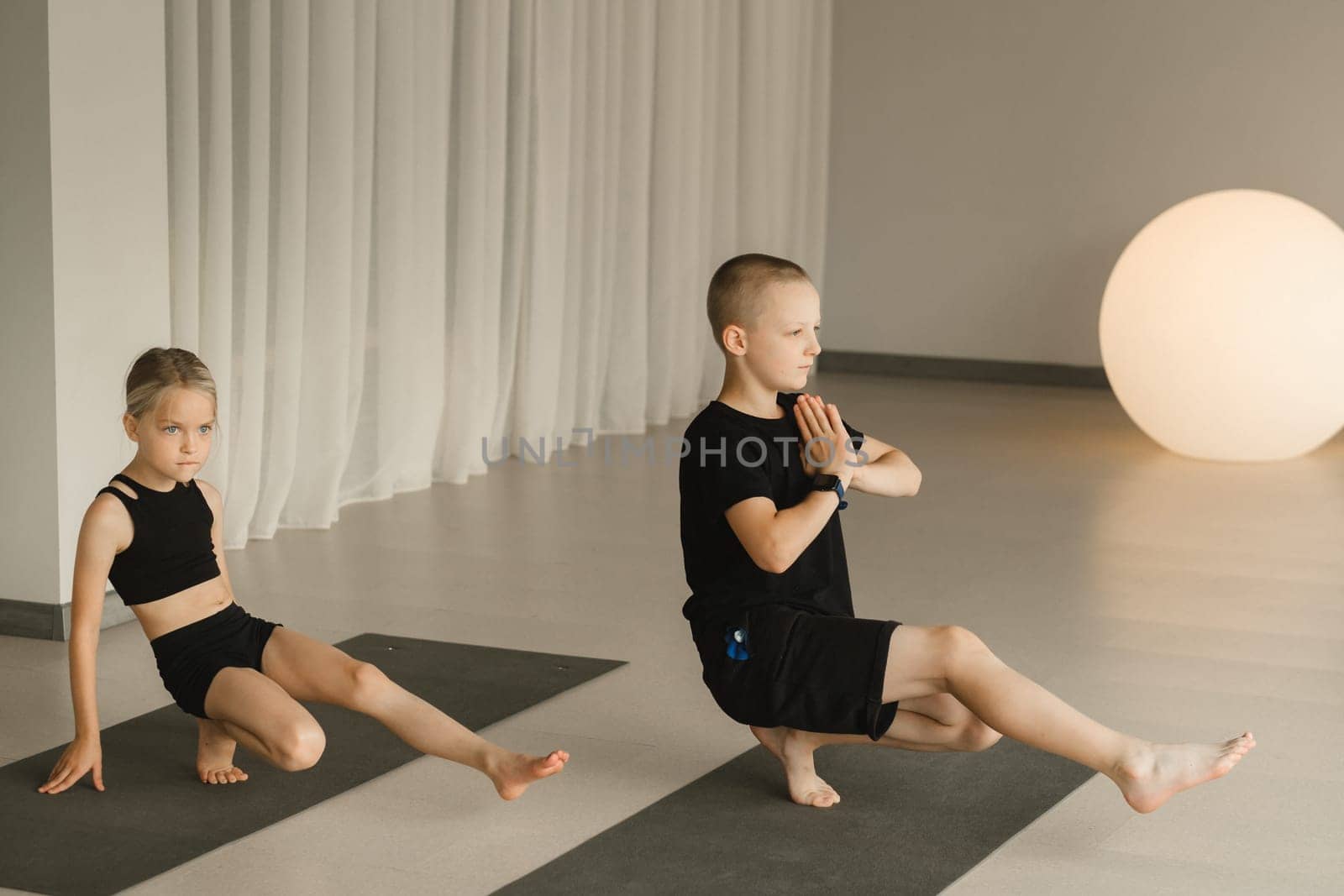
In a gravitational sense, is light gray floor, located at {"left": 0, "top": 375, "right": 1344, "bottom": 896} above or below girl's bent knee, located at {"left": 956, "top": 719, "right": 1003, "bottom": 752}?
below

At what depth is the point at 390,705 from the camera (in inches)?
89.4

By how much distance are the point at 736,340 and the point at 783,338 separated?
0.22ft

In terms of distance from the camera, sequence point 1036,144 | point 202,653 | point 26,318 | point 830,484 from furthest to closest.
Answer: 1. point 1036,144
2. point 26,318
3. point 202,653
4. point 830,484

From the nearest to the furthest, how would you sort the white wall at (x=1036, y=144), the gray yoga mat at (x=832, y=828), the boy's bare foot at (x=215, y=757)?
the gray yoga mat at (x=832, y=828)
the boy's bare foot at (x=215, y=757)
the white wall at (x=1036, y=144)

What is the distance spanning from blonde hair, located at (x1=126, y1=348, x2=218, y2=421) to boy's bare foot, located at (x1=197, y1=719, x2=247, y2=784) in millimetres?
476

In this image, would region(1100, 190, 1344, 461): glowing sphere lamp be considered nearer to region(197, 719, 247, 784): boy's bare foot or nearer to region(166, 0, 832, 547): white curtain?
region(166, 0, 832, 547): white curtain

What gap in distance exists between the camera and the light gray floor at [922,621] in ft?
7.29

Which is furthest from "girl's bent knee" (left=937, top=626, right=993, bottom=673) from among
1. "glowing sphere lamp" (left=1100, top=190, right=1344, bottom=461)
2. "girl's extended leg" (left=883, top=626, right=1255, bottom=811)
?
"glowing sphere lamp" (left=1100, top=190, right=1344, bottom=461)

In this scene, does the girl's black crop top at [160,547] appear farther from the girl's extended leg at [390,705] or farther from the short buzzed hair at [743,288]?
the short buzzed hair at [743,288]

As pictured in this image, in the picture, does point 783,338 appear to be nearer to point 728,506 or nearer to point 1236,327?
point 728,506

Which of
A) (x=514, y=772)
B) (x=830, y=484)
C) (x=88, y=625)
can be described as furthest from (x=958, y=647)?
(x=88, y=625)

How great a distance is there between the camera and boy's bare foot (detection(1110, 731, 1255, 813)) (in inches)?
84.7

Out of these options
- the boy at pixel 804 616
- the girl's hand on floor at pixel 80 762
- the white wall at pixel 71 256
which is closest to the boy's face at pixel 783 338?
the boy at pixel 804 616

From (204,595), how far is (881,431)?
3.88m
